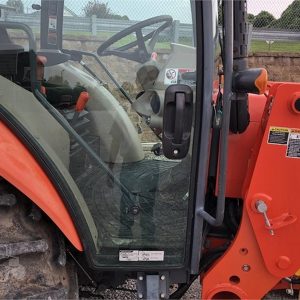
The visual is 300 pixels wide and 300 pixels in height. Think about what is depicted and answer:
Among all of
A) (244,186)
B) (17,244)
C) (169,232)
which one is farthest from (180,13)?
(17,244)

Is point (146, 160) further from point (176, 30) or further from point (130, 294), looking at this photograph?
point (130, 294)

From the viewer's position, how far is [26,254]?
6.75ft

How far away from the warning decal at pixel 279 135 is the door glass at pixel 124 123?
1.22ft

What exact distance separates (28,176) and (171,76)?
73cm

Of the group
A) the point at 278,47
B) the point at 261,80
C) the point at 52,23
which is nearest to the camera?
the point at 261,80

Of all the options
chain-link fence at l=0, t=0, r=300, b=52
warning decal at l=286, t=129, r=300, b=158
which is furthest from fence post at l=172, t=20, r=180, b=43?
warning decal at l=286, t=129, r=300, b=158

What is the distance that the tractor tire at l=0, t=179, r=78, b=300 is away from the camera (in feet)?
6.60

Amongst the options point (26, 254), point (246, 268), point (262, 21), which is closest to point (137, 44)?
point (26, 254)

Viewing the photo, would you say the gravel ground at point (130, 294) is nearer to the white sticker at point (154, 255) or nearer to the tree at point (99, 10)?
the white sticker at point (154, 255)

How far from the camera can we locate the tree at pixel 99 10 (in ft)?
6.66

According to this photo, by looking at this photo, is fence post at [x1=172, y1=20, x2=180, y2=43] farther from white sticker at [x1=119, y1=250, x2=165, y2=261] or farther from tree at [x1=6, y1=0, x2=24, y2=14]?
white sticker at [x1=119, y1=250, x2=165, y2=261]

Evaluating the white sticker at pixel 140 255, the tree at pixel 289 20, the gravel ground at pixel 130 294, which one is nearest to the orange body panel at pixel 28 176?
the white sticker at pixel 140 255

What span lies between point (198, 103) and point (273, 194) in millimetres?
530

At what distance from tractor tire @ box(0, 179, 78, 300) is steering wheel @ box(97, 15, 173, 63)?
2.42ft
